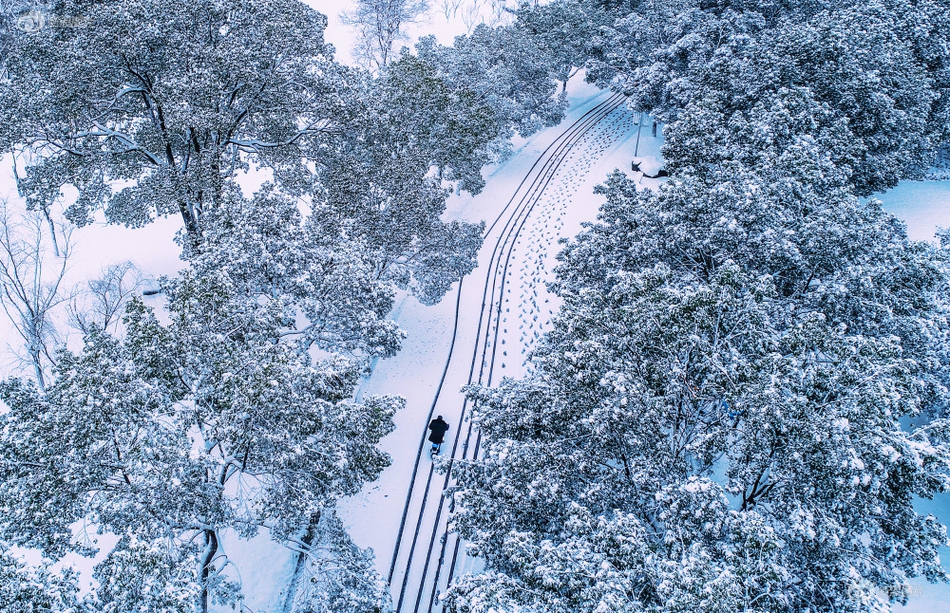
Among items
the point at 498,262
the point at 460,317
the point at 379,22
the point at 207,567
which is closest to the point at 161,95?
the point at 460,317

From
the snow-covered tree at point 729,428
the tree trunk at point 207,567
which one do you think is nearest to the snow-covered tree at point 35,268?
the tree trunk at point 207,567

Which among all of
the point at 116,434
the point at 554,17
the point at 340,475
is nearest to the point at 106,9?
the point at 116,434

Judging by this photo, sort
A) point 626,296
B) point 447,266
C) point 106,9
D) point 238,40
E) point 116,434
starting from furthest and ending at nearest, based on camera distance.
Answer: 1. point 447,266
2. point 238,40
3. point 106,9
4. point 626,296
5. point 116,434

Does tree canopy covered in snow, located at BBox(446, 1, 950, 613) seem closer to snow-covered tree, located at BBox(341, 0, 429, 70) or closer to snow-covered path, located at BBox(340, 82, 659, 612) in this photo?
snow-covered path, located at BBox(340, 82, 659, 612)

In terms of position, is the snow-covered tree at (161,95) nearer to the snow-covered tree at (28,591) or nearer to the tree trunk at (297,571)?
the tree trunk at (297,571)

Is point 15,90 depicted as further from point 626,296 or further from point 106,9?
point 626,296

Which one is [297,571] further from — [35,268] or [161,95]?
[35,268]

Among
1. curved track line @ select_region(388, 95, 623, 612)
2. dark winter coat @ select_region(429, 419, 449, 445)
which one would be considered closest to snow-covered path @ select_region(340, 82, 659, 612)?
curved track line @ select_region(388, 95, 623, 612)
